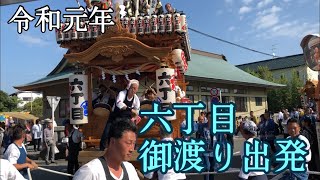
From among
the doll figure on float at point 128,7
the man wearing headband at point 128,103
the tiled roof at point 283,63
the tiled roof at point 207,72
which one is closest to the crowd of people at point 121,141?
the man wearing headband at point 128,103

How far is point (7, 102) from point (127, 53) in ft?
134

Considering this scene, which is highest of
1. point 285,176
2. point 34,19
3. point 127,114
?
point 34,19

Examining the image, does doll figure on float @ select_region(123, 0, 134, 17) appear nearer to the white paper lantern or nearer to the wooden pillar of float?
the wooden pillar of float

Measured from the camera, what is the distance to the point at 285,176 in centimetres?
584

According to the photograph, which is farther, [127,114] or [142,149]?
[127,114]

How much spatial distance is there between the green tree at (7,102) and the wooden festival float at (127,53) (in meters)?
38.3

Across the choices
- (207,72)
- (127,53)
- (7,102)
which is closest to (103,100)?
(127,53)

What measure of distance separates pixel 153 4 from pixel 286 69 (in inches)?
1676

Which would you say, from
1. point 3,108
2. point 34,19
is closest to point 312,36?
point 34,19

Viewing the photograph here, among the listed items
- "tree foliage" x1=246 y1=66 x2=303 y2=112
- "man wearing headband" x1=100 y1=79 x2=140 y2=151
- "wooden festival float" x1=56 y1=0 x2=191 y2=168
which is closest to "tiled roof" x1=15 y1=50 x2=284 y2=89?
"wooden festival float" x1=56 y1=0 x2=191 y2=168

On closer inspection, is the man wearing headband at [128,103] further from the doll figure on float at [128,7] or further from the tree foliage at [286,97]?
the tree foliage at [286,97]

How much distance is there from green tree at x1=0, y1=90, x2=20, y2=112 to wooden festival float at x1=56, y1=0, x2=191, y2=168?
126 feet

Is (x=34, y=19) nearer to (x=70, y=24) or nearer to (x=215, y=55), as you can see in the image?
(x=70, y=24)

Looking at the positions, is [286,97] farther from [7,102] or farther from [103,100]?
[103,100]
